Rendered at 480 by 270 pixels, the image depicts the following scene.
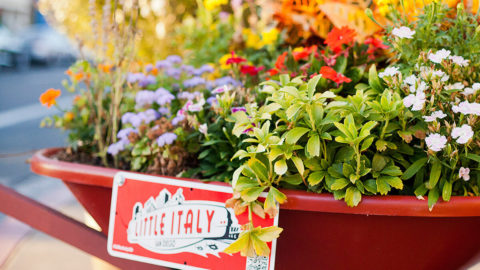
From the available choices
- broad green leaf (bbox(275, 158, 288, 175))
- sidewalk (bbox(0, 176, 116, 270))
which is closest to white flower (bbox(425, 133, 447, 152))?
broad green leaf (bbox(275, 158, 288, 175))

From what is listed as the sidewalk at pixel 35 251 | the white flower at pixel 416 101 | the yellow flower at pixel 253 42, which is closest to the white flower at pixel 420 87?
the white flower at pixel 416 101

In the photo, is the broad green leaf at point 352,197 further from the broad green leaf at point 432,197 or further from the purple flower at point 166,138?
the purple flower at point 166,138

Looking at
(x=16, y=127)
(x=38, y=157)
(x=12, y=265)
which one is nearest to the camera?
(x=38, y=157)

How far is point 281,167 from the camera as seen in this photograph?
2.82ft

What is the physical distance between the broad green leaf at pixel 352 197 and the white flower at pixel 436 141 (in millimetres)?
159

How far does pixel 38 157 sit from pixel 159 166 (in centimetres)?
33

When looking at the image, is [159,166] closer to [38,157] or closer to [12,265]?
[38,157]

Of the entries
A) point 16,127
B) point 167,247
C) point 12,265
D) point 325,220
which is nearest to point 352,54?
point 325,220

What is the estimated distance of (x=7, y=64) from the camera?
500 inches

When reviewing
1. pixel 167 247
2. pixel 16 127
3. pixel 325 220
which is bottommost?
pixel 16 127

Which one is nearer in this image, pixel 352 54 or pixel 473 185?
pixel 473 185

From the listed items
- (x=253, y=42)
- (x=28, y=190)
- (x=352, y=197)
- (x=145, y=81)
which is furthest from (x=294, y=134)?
(x=28, y=190)

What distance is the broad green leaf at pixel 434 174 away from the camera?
2.82ft

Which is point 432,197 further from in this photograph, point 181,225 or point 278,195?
point 181,225
